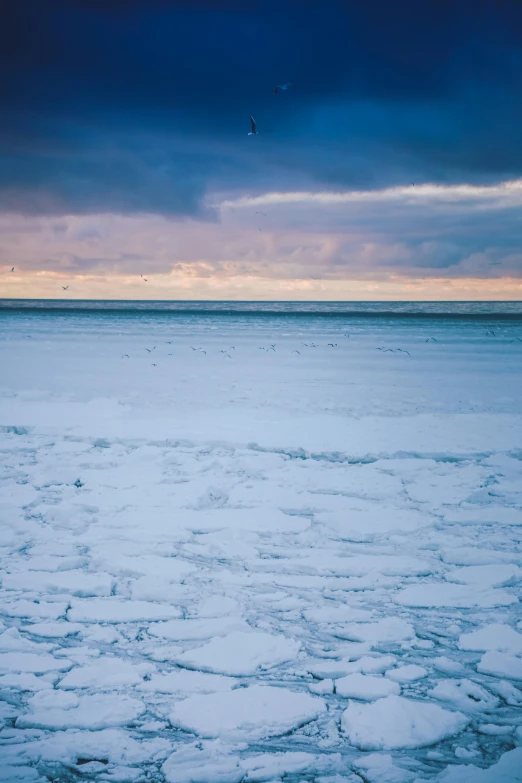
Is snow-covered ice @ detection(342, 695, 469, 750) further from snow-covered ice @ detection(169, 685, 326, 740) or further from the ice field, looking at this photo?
snow-covered ice @ detection(169, 685, 326, 740)

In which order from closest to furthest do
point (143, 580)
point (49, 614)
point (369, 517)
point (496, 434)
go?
point (49, 614) → point (143, 580) → point (369, 517) → point (496, 434)

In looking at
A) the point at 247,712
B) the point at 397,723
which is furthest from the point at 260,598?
the point at 397,723

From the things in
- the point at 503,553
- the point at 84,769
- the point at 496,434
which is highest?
the point at 496,434

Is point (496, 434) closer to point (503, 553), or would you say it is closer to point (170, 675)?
point (503, 553)

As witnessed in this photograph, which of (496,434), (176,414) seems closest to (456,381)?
(496,434)

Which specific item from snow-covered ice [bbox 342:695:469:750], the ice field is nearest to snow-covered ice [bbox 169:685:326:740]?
the ice field

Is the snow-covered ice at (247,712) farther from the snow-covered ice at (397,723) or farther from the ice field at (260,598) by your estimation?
the snow-covered ice at (397,723)

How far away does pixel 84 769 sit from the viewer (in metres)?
2.10

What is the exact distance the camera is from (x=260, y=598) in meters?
3.24

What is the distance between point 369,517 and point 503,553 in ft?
3.23

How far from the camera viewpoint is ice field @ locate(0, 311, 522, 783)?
2.22 meters

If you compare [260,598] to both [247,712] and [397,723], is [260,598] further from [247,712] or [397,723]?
[397,723]

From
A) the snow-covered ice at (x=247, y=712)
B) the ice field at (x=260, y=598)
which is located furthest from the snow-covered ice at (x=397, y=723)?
the snow-covered ice at (x=247, y=712)

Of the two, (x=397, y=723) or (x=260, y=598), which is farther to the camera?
(x=260, y=598)
